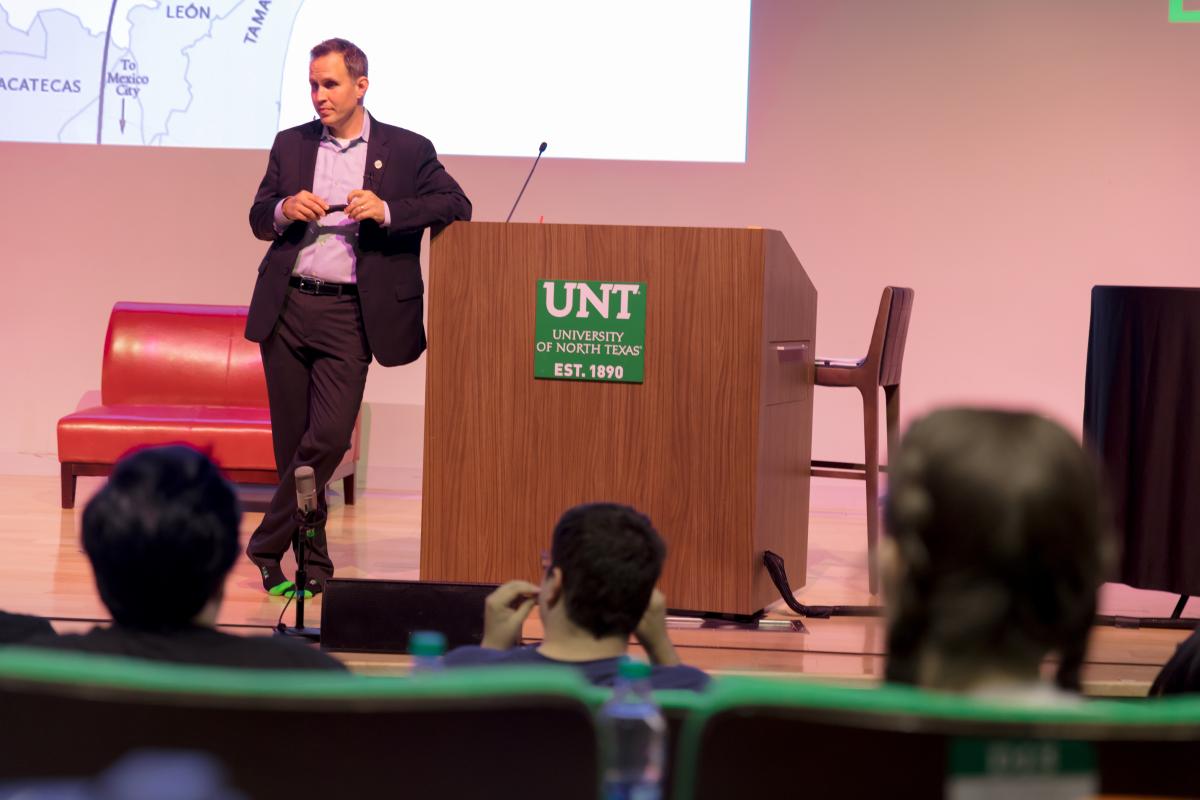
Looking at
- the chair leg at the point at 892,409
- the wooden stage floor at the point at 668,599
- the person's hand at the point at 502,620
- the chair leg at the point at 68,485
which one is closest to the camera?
the person's hand at the point at 502,620

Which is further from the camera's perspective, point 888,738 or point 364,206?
point 364,206

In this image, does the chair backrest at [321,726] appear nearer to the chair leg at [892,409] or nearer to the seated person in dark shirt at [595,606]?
the seated person in dark shirt at [595,606]

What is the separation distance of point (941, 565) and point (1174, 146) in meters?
5.87

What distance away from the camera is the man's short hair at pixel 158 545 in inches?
56.9

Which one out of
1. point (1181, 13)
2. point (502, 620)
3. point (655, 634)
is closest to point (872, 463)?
point (655, 634)

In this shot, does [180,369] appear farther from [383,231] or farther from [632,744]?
[632,744]

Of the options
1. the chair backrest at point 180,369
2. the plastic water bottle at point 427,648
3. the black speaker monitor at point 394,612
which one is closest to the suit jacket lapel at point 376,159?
the black speaker monitor at point 394,612

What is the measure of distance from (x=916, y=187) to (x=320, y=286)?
3341mm

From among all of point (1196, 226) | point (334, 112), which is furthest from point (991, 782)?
point (1196, 226)

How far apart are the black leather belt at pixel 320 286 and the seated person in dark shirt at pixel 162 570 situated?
8.85 ft

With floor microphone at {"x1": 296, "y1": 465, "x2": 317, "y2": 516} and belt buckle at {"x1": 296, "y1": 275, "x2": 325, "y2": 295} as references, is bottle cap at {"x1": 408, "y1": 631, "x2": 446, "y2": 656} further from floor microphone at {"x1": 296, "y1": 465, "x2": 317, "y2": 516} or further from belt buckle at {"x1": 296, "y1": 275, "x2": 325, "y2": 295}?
belt buckle at {"x1": 296, "y1": 275, "x2": 325, "y2": 295}

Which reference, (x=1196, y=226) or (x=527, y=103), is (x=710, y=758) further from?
(x=1196, y=226)

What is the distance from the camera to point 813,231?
6.47 meters

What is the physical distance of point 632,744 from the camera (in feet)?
4.20
